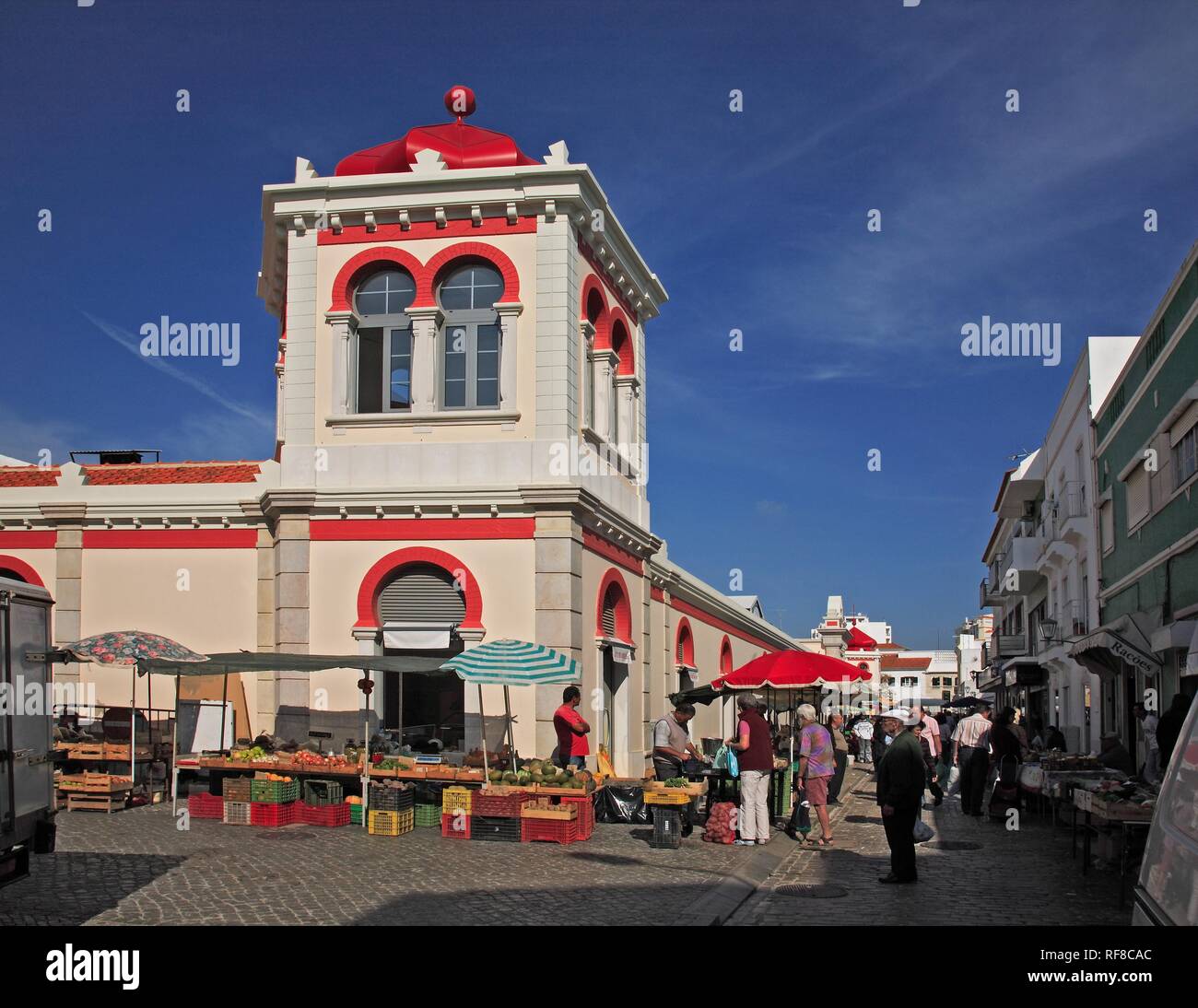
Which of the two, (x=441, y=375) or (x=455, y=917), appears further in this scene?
(x=441, y=375)

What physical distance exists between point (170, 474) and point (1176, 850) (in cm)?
1913

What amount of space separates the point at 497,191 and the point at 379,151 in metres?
3.22

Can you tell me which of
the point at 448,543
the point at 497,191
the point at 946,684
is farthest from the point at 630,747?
the point at 946,684

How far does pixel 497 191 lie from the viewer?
18859 millimetres

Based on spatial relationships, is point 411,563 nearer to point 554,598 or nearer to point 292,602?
point 292,602

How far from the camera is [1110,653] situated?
780 inches

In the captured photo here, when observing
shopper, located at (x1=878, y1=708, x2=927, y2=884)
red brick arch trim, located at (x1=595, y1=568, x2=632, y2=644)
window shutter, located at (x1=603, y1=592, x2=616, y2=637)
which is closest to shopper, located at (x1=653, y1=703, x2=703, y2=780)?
shopper, located at (x1=878, y1=708, x2=927, y2=884)

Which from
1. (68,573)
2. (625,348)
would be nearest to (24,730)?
(68,573)

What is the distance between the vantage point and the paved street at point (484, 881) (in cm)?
973

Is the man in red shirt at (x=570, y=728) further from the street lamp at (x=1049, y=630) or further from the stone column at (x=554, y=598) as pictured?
the street lamp at (x=1049, y=630)

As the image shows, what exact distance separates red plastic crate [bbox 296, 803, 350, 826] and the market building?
8.53 feet

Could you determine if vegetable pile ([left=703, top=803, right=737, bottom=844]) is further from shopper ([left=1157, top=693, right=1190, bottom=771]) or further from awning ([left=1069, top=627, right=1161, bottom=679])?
awning ([left=1069, top=627, right=1161, bottom=679])

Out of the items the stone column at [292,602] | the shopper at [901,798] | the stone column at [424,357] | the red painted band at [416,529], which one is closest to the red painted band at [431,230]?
the stone column at [424,357]
